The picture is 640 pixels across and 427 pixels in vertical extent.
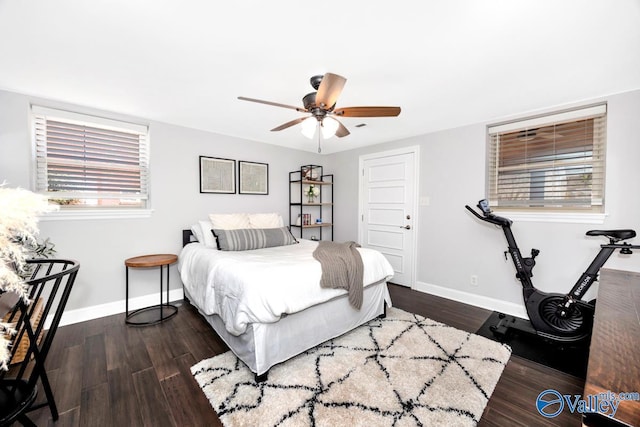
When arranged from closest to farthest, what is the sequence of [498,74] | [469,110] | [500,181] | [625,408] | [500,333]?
[625,408] < [498,74] < [500,333] < [469,110] < [500,181]

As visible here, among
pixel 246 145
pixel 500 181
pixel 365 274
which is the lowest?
pixel 365 274

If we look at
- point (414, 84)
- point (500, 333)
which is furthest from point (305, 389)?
point (414, 84)

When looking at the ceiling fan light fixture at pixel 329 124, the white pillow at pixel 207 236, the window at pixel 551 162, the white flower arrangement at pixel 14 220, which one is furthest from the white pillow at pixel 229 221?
the window at pixel 551 162

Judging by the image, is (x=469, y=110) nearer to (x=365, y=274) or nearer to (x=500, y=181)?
(x=500, y=181)

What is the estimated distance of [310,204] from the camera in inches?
175

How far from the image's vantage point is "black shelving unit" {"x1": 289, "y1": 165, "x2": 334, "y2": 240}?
4.48 meters

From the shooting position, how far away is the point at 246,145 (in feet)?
12.9

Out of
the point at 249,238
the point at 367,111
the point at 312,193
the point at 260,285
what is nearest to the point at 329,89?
the point at 367,111

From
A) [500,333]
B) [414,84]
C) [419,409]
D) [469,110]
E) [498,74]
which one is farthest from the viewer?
[469,110]

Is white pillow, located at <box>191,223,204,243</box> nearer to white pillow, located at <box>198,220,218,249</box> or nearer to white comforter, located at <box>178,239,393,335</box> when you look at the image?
white pillow, located at <box>198,220,218,249</box>

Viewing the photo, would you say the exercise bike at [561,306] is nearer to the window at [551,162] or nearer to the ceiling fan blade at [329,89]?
the window at [551,162]

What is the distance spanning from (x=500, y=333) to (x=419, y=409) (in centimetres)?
141

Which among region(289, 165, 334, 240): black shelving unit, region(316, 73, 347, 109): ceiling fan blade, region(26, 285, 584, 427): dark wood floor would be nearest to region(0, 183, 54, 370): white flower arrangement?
region(26, 285, 584, 427): dark wood floor

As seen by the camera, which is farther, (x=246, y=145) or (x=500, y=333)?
(x=246, y=145)
